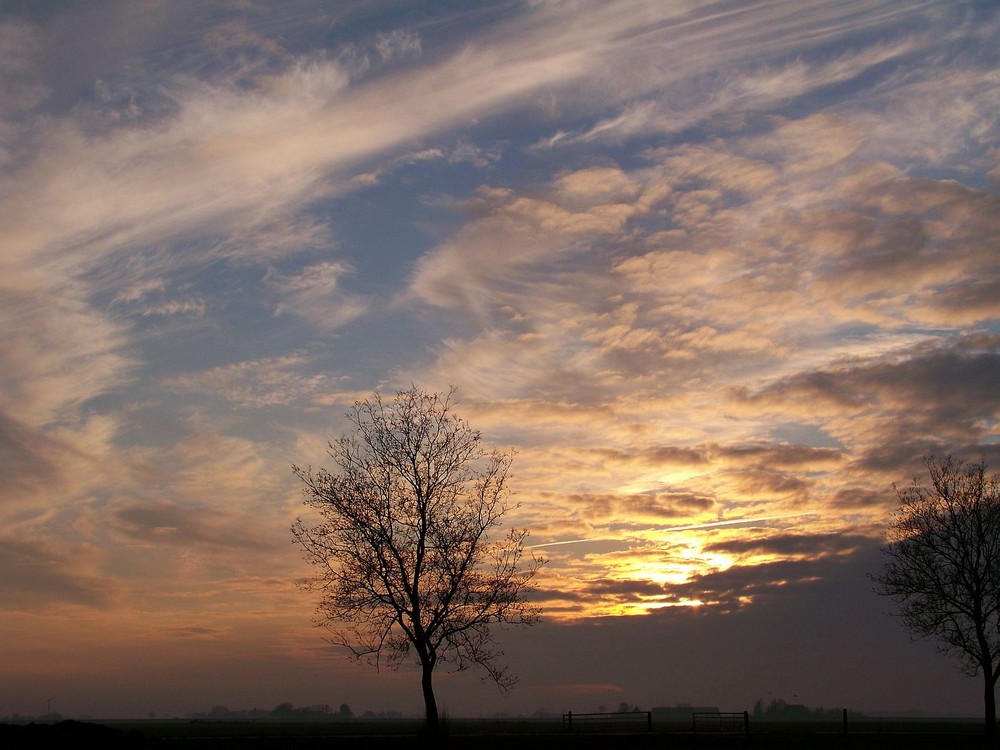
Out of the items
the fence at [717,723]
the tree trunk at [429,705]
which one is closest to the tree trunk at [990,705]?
the fence at [717,723]

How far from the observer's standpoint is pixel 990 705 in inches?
2229

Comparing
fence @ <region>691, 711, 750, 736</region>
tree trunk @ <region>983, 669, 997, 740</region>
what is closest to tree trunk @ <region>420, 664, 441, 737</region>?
fence @ <region>691, 711, 750, 736</region>

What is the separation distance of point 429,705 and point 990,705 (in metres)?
38.0

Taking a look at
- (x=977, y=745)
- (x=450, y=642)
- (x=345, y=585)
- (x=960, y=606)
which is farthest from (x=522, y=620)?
(x=960, y=606)

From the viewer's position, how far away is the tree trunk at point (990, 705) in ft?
178

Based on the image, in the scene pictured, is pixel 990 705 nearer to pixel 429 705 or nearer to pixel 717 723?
pixel 717 723

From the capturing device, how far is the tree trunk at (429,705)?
1810 inches

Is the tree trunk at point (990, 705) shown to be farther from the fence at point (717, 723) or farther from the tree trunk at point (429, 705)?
the tree trunk at point (429, 705)

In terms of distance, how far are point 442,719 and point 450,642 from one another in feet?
13.7

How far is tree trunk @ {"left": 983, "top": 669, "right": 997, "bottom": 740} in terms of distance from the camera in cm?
5441

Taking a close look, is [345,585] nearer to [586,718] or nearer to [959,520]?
[586,718]

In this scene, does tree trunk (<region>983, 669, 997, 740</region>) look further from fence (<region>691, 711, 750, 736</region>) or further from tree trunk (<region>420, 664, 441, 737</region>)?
tree trunk (<region>420, 664, 441, 737</region>)

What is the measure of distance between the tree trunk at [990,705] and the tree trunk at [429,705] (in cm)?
3492

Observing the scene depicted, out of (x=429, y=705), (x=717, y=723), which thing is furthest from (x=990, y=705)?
(x=429, y=705)
